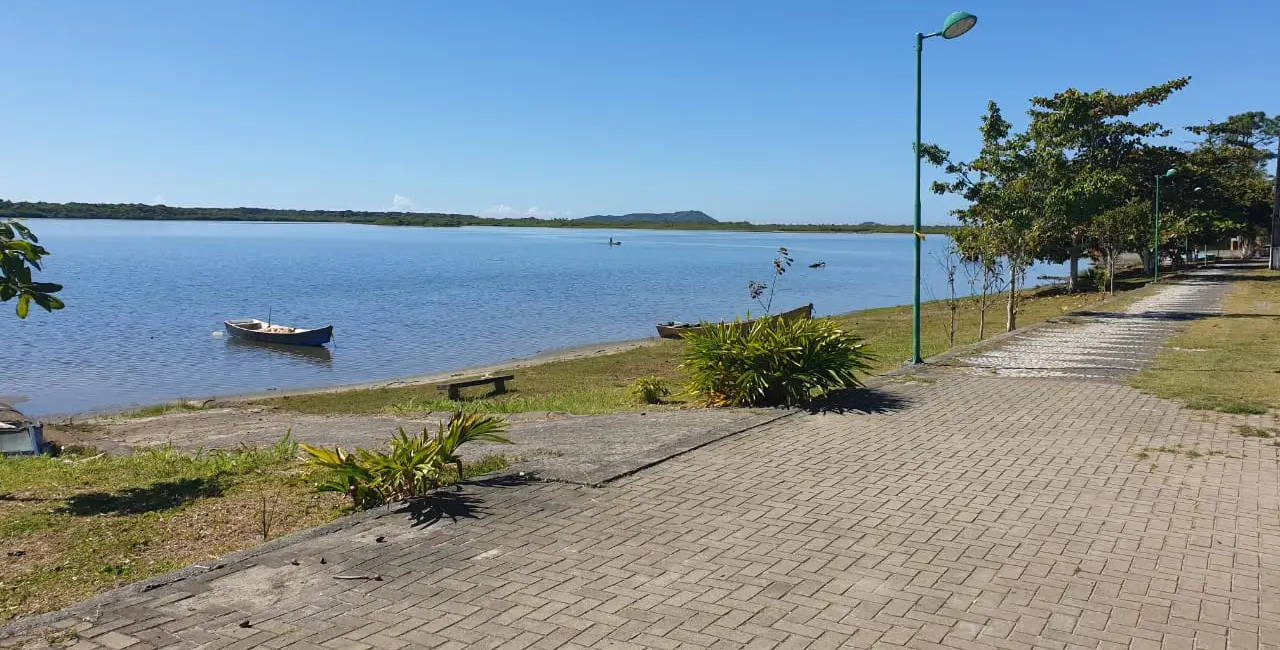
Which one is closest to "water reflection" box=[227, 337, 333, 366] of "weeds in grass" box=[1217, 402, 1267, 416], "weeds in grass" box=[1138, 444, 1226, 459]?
"weeds in grass" box=[1217, 402, 1267, 416]

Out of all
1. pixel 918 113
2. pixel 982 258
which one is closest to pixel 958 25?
pixel 918 113

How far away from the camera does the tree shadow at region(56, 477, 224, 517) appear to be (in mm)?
6777

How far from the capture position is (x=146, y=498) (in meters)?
7.12

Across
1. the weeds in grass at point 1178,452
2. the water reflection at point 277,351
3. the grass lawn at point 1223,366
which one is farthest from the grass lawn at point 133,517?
the water reflection at point 277,351

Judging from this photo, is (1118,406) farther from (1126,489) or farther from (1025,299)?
(1025,299)

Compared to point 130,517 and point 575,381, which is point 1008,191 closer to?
point 575,381

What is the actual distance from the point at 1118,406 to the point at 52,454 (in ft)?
44.4

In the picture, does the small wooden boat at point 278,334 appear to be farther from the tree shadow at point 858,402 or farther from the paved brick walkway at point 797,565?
the paved brick walkway at point 797,565

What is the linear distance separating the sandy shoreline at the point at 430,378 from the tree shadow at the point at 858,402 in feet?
45.3

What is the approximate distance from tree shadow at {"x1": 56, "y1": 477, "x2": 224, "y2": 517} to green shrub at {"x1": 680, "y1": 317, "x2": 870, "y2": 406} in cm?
548

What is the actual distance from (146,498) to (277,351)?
26393 mm

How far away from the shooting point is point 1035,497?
6.57 metres

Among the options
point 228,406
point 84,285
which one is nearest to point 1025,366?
point 228,406

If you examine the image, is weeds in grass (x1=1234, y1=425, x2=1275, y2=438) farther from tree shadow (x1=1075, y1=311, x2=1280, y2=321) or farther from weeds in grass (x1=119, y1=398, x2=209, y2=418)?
weeds in grass (x1=119, y1=398, x2=209, y2=418)
